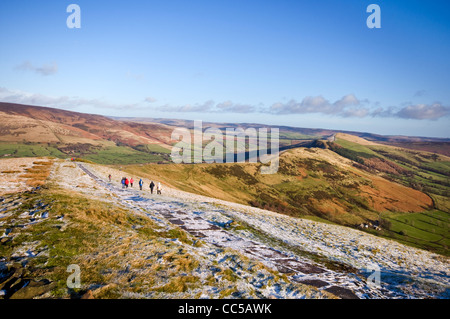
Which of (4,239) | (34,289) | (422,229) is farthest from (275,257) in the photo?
(422,229)

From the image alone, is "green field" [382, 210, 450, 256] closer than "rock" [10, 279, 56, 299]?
No

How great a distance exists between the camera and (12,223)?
14352mm

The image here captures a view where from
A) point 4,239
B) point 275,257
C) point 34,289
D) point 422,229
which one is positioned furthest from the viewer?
point 422,229

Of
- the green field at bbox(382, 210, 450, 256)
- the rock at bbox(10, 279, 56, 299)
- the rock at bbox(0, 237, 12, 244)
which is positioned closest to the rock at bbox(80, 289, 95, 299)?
the rock at bbox(10, 279, 56, 299)

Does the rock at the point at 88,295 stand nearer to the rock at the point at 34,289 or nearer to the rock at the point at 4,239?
the rock at the point at 34,289

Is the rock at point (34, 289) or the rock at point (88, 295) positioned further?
the rock at point (88, 295)

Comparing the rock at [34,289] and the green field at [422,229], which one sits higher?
the rock at [34,289]

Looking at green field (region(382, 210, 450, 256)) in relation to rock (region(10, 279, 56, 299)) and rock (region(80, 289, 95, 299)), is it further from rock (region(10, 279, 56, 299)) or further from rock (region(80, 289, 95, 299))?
rock (region(10, 279, 56, 299))

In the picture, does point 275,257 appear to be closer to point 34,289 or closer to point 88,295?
→ point 88,295

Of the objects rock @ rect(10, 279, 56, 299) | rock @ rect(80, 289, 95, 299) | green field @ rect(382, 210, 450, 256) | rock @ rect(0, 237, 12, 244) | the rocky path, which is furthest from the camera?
green field @ rect(382, 210, 450, 256)

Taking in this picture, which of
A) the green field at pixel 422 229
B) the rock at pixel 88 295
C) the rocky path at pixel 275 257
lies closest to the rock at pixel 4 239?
the rock at pixel 88 295
